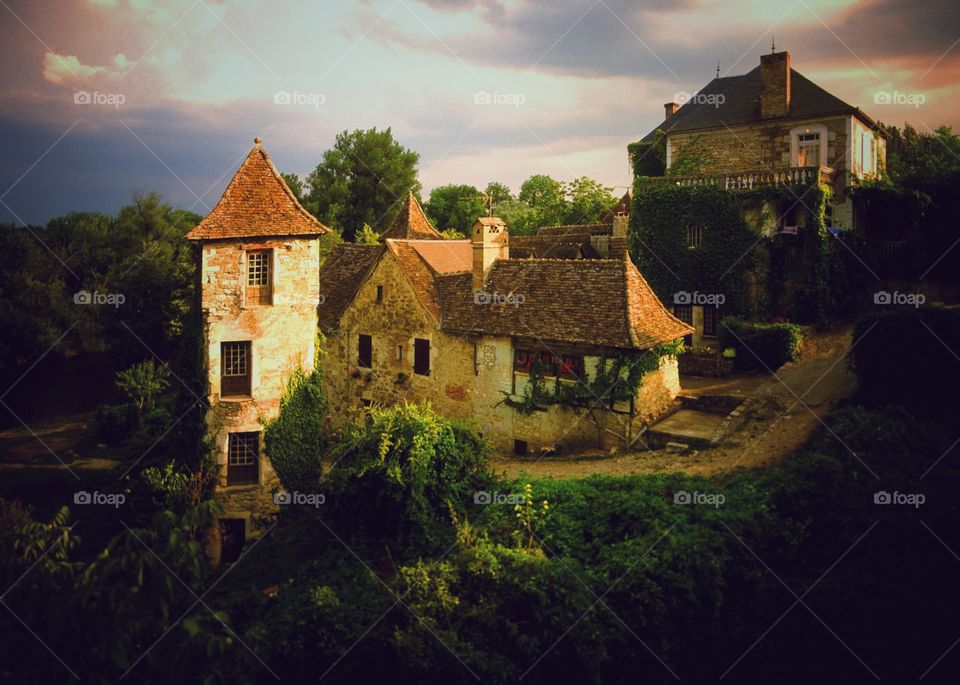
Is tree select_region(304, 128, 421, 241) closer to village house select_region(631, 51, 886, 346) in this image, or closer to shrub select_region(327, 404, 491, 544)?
village house select_region(631, 51, 886, 346)

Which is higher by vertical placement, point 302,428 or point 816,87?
point 816,87

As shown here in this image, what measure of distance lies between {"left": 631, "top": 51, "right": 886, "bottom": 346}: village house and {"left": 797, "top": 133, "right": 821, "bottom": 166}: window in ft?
0.14

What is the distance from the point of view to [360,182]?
65375mm

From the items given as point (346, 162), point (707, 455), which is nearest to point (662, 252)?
point (707, 455)

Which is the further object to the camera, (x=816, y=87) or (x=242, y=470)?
(x=816, y=87)

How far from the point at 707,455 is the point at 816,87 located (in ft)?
68.1

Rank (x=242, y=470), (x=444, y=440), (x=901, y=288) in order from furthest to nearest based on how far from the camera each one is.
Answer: (x=901, y=288)
(x=242, y=470)
(x=444, y=440)

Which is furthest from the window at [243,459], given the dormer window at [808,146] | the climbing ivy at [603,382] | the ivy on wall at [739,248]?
the dormer window at [808,146]

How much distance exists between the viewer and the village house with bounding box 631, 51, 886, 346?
29.5 meters

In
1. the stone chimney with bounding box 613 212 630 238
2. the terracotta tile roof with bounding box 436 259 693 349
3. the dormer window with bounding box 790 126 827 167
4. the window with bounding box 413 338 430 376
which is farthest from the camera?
the stone chimney with bounding box 613 212 630 238

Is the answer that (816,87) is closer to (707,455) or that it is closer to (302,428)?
(707,455)

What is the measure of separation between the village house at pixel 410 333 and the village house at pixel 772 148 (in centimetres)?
809

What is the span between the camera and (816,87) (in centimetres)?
3142

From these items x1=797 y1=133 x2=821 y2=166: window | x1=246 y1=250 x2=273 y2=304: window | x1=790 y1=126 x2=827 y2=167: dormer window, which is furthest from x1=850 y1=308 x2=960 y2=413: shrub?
x1=246 y1=250 x2=273 y2=304: window
